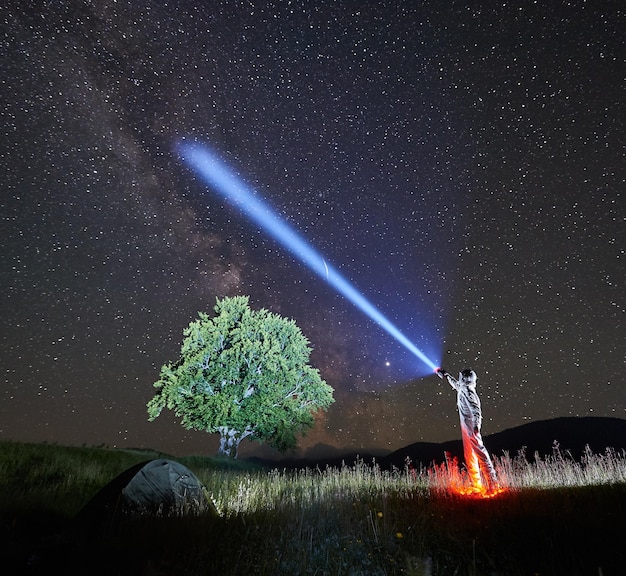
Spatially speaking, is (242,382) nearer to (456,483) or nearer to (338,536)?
(456,483)

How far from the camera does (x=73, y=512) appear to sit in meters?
9.93

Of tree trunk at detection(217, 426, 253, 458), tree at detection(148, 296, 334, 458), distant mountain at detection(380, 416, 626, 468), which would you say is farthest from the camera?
distant mountain at detection(380, 416, 626, 468)

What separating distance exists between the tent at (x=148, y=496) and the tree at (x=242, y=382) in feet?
51.5

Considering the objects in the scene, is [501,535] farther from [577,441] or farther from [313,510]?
Answer: [577,441]

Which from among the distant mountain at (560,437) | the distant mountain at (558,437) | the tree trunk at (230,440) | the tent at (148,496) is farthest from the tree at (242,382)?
the distant mountain at (560,437)

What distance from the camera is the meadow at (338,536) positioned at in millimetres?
4770

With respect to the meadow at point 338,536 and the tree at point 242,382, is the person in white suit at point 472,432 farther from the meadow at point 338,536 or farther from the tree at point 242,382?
the tree at point 242,382

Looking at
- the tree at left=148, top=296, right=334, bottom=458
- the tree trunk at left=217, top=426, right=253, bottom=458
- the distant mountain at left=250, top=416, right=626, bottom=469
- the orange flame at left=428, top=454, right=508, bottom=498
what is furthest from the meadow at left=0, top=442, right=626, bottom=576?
the distant mountain at left=250, top=416, right=626, bottom=469

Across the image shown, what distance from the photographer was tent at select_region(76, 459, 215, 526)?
7.11 meters

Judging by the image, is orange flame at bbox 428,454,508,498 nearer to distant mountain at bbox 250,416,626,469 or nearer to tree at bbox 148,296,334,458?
tree at bbox 148,296,334,458

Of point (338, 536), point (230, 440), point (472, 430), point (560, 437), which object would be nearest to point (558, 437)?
point (560, 437)

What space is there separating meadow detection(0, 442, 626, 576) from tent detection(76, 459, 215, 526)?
39 centimetres

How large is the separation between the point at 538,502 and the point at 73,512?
1135 centimetres

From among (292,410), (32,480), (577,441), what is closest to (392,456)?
(577,441)
